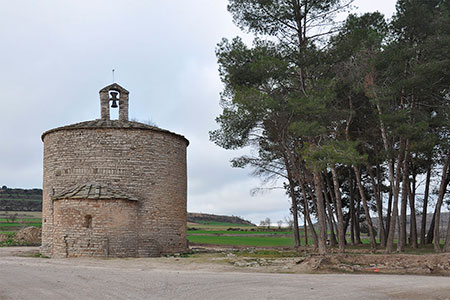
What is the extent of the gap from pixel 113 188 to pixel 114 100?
15.6 ft

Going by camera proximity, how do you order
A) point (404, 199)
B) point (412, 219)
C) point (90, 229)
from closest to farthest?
point (90, 229), point (404, 199), point (412, 219)

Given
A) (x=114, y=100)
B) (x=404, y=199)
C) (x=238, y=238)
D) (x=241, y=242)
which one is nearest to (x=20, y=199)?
(x=238, y=238)

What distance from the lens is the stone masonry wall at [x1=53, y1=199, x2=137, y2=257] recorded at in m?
18.7

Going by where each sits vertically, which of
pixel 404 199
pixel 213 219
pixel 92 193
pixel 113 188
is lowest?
pixel 213 219

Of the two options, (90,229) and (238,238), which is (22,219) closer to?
(238,238)

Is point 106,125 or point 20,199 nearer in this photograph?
point 106,125

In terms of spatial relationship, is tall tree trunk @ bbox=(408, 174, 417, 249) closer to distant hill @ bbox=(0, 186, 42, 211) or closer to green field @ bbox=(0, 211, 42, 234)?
green field @ bbox=(0, 211, 42, 234)

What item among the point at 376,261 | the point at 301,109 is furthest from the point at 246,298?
the point at 301,109

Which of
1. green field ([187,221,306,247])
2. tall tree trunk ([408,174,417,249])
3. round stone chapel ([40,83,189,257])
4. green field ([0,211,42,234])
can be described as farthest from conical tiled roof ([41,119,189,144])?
green field ([0,211,42,234])

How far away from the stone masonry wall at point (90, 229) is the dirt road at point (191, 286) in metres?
4.88

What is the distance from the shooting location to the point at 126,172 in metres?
20.5

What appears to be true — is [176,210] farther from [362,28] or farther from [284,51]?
[362,28]

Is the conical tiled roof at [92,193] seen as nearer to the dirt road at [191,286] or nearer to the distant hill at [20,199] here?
the dirt road at [191,286]

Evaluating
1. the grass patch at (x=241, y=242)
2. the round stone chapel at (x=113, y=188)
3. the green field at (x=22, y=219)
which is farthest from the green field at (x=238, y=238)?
the green field at (x=22, y=219)
